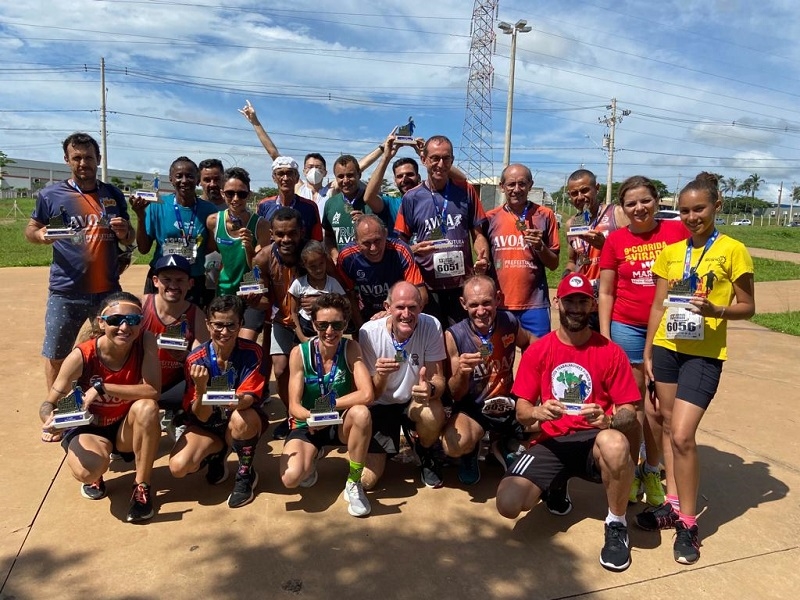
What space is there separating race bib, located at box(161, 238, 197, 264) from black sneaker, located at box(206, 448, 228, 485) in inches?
65.3

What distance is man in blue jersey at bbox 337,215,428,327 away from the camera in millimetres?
4402

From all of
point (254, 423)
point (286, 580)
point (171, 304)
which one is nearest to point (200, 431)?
point (254, 423)

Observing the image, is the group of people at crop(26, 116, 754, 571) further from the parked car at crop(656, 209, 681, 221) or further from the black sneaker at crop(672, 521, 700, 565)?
the parked car at crop(656, 209, 681, 221)

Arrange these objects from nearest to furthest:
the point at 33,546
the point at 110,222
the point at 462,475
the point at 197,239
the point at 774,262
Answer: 1. the point at 33,546
2. the point at 462,475
3. the point at 110,222
4. the point at 197,239
5. the point at 774,262

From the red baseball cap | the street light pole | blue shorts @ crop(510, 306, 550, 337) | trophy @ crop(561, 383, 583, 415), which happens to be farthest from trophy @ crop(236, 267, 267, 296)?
the street light pole

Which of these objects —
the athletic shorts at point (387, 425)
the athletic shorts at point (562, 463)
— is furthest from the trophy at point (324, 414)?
the athletic shorts at point (562, 463)

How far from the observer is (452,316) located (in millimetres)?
4992

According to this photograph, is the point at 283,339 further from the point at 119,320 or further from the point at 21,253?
the point at 21,253

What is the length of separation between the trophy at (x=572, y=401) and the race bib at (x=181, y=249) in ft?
10.4

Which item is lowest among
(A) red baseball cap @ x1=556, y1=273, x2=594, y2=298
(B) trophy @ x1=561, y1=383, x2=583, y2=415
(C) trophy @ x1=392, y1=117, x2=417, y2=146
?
(B) trophy @ x1=561, y1=383, x2=583, y2=415

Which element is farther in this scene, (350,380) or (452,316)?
(452,316)

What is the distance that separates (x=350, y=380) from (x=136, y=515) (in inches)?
60.6

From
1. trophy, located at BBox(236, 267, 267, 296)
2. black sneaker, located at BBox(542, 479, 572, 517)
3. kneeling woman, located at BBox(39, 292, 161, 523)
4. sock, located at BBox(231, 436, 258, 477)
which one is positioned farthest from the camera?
trophy, located at BBox(236, 267, 267, 296)

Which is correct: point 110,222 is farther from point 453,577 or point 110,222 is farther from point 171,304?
point 453,577
